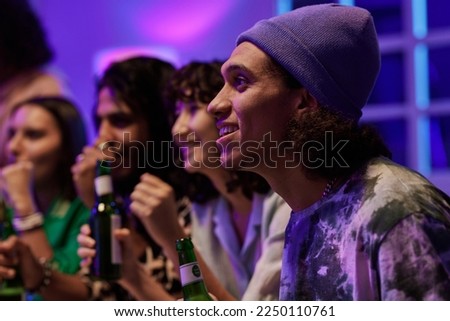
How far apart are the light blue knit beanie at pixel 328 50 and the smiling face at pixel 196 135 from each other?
533 millimetres

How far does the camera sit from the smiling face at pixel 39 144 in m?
2.28

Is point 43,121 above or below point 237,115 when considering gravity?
below

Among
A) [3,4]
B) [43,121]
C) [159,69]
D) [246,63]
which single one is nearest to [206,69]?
[159,69]

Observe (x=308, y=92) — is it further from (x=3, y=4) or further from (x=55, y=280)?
(x=3, y=4)

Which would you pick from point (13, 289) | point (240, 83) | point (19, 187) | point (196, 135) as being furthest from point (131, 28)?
point (240, 83)

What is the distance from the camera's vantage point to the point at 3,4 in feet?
8.87

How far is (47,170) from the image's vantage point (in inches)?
90.1

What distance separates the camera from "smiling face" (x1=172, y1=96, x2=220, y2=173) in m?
1.66

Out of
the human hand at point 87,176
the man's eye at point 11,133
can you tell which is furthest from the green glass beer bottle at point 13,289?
the man's eye at point 11,133

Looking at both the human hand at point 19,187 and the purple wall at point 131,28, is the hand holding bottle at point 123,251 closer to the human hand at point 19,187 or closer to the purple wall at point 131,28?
the human hand at point 19,187

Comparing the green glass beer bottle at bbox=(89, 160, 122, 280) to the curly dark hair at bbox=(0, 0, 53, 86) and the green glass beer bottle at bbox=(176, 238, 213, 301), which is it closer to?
the green glass beer bottle at bbox=(176, 238, 213, 301)

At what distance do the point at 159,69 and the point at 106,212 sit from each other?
51 cm

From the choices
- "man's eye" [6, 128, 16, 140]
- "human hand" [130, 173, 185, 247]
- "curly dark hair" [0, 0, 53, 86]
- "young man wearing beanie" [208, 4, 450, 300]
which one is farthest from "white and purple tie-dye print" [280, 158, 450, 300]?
"curly dark hair" [0, 0, 53, 86]
